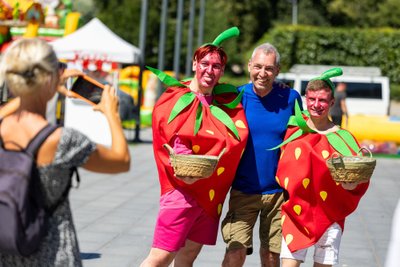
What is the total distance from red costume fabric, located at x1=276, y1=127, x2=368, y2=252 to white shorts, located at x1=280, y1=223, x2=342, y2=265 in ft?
0.13

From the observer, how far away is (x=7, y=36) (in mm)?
23047

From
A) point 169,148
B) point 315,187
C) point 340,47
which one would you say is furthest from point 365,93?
point 169,148

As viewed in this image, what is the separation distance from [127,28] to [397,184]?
35.5 meters

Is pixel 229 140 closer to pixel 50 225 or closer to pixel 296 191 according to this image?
pixel 296 191

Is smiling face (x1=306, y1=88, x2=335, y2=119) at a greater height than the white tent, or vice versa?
smiling face (x1=306, y1=88, x2=335, y2=119)

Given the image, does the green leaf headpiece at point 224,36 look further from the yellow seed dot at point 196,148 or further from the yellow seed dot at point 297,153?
the yellow seed dot at point 297,153

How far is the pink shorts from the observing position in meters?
5.71

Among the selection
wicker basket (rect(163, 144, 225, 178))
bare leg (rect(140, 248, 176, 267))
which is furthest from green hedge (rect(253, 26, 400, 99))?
wicker basket (rect(163, 144, 225, 178))

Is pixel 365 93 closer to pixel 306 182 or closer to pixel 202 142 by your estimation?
pixel 306 182

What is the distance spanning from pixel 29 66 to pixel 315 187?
8.72 feet

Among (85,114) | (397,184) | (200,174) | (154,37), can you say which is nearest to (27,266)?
(200,174)

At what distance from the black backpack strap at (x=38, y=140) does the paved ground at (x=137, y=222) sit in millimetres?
4197

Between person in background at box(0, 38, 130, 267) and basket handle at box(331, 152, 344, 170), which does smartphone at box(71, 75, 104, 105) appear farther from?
basket handle at box(331, 152, 344, 170)

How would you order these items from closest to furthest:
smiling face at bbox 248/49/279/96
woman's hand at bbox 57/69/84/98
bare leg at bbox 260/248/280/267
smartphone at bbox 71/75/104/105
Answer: woman's hand at bbox 57/69/84/98, smartphone at bbox 71/75/104/105, smiling face at bbox 248/49/279/96, bare leg at bbox 260/248/280/267
